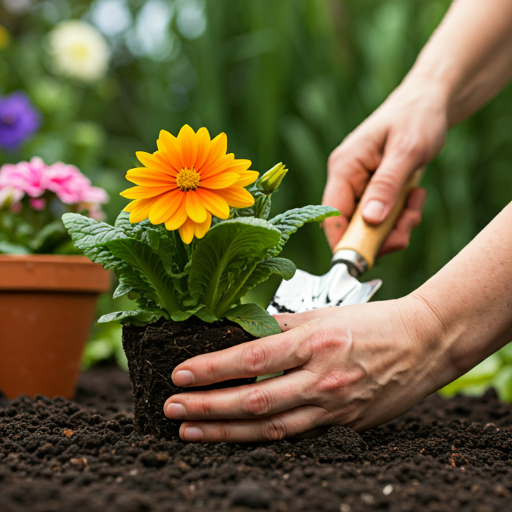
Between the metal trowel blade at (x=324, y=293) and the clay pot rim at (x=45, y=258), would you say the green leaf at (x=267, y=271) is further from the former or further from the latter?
the clay pot rim at (x=45, y=258)

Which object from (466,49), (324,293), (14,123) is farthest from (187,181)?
(14,123)

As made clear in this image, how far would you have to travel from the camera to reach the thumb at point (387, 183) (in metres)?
1.61

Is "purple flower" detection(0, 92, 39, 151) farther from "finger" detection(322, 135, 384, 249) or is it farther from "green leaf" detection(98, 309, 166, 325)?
"green leaf" detection(98, 309, 166, 325)

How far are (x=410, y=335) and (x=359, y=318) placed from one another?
0.39 feet

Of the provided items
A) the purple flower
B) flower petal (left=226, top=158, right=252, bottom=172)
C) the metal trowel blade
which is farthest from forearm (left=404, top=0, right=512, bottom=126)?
the purple flower

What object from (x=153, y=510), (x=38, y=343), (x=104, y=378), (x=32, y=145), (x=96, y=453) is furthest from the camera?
(x=32, y=145)

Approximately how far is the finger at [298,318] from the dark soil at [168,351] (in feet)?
0.38

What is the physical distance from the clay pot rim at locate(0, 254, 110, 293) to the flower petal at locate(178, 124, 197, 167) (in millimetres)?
836

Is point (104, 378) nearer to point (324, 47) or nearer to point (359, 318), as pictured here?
point (359, 318)

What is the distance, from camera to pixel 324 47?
3.96 meters

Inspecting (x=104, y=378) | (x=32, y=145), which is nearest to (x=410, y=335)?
(x=104, y=378)

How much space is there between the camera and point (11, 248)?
1.83m

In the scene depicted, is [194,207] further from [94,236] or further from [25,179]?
[25,179]

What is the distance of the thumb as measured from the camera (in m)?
1.61
